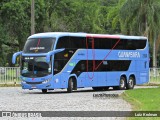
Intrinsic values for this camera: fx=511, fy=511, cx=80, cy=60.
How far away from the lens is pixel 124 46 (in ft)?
122

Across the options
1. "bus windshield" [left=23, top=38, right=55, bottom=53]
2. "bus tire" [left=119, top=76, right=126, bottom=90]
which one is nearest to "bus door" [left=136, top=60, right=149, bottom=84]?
"bus tire" [left=119, top=76, right=126, bottom=90]

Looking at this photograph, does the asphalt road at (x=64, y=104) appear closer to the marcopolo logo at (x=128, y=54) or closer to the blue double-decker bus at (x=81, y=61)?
the blue double-decker bus at (x=81, y=61)

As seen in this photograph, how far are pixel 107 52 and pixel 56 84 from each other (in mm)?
5369

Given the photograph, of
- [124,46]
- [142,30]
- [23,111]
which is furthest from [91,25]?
[23,111]

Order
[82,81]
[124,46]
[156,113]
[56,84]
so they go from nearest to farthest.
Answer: [156,113] → [56,84] → [82,81] → [124,46]

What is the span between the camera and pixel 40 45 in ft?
104

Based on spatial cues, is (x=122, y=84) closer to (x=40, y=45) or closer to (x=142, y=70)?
(x=142, y=70)

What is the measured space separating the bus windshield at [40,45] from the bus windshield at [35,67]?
1.64 feet

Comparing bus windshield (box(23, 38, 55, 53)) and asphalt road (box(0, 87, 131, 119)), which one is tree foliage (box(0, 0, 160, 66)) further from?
asphalt road (box(0, 87, 131, 119))

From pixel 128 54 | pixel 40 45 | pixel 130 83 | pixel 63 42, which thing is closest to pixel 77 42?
pixel 63 42

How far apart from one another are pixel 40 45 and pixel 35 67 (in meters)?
1.40

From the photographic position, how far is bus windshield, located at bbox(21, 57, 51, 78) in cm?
3145

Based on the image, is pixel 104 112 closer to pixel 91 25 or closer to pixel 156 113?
pixel 156 113

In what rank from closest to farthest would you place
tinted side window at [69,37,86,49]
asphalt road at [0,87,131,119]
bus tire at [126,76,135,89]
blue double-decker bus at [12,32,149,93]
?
asphalt road at [0,87,131,119] < blue double-decker bus at [12,32,149,93] < tinted side window at [69,37,86,49] < bus tire at [126,76,135,89]
